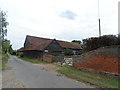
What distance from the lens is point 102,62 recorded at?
15914 mm

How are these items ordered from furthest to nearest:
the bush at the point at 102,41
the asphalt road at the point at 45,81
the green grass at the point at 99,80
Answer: the bush at the point at 102,41 → the green grass at the point at 99,80 → the asphalt road at the point at 45,81

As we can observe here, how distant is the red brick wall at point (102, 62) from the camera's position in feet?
46.5

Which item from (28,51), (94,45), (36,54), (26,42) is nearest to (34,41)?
(26,42)

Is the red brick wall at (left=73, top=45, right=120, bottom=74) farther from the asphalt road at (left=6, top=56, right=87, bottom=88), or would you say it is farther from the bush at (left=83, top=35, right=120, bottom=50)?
the asphalt road at (left=6, top=56, right=87, bottom=88)

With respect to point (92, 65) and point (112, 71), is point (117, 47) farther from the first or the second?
point (92, 65)

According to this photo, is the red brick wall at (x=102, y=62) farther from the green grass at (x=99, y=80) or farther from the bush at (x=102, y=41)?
the bush at (x=102, y=41)

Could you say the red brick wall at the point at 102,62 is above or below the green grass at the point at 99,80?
above

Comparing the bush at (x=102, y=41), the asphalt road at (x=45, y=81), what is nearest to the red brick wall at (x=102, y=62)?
the bush at (x=102, y=41)

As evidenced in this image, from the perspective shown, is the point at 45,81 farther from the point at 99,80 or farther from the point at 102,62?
the point at 102,62

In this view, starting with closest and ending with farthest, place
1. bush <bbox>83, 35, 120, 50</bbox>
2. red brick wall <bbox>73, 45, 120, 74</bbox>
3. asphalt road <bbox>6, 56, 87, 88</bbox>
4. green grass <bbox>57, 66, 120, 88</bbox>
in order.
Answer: asphalt road <bbox>6, 56, 87, 88</bbox>
green grass <bbox>57, 66, 120, 88</bbox>
red brick wall <bbox>73, 45, 120, 74</bbox>
bush <bbox>83, 35, 120, 50</bbox>

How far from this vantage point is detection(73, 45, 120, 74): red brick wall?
14.2 metres

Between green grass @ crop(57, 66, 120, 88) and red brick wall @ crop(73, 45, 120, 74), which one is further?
red brick wall @ crop(73, 45, 120, 74)

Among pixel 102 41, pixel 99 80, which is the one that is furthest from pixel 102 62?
pixel 102 41

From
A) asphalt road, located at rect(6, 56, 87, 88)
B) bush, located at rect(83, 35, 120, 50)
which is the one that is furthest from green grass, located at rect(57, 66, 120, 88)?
bush, located at rect(83, 35, 120, 50)
